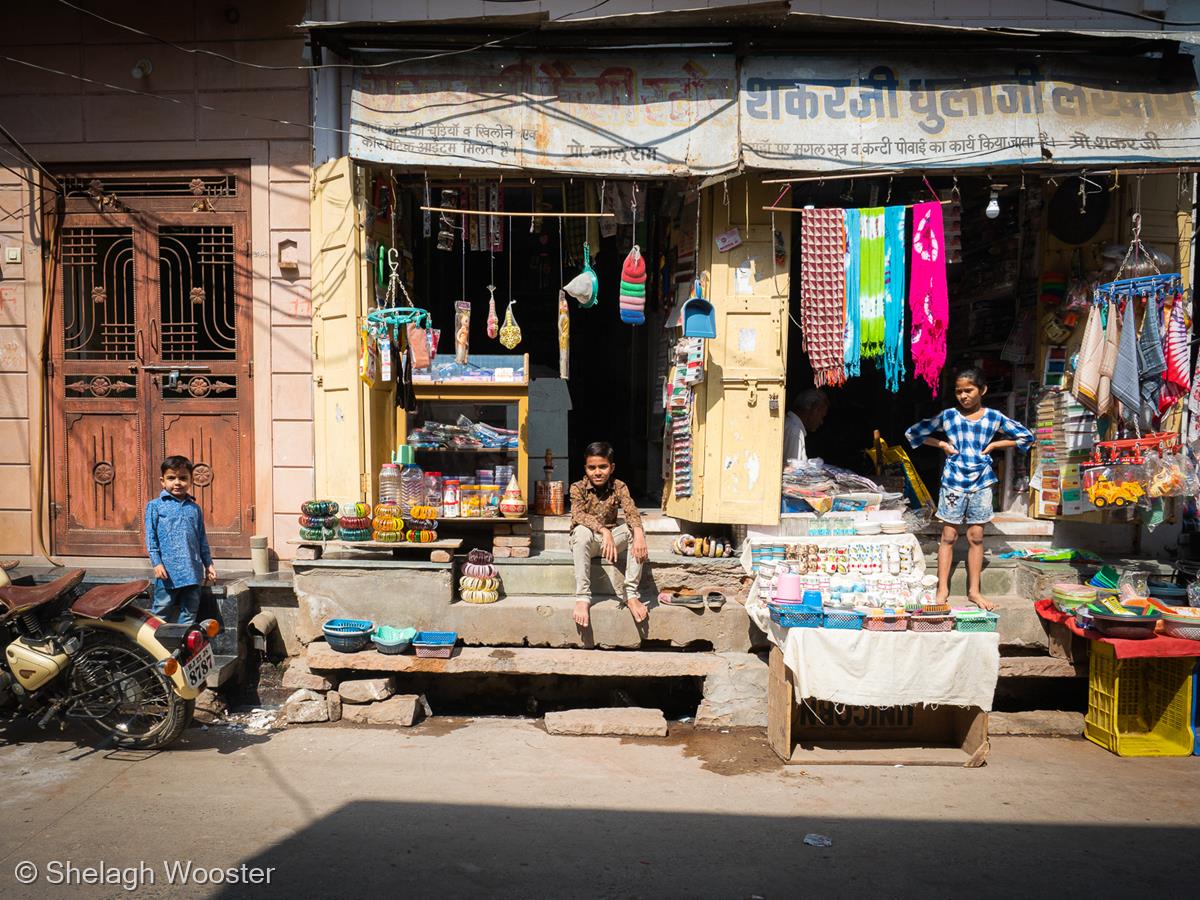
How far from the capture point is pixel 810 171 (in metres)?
6.10

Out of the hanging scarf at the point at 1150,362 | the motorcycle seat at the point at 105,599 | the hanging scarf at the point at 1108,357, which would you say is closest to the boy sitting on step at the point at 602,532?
the motorcycle seat at the point at 105,599

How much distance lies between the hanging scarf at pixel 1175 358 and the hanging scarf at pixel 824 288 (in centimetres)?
217

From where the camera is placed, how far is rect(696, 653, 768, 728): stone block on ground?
573 cm

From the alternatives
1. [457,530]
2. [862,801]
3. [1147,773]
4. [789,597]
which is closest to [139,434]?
[457,530]

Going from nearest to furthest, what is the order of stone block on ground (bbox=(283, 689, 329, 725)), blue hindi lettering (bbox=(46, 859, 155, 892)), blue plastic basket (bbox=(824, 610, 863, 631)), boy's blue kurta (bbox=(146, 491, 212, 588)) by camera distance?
blue hindi lettering (bbox=(46, 859, 155, 892)), blue plastic basket (bbox=(824, 610, 863, 631)), boy's blue kurta (bbox=(146, 491, 212, 588)), stone block on ground (bbox=(283, 689, 329, 725))

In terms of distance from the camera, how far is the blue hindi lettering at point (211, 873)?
3.57 meters

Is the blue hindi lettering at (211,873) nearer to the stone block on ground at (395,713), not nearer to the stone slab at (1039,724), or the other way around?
the stone block on ground at (395,713)

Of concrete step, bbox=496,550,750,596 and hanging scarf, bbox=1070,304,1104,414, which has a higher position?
hanging scarf, bbox=1070,304,1104,414

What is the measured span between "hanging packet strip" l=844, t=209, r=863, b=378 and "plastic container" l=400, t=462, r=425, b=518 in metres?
3.37

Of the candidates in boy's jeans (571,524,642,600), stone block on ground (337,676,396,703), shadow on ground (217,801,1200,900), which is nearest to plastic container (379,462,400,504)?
stone block on ground (337,676,396,703)

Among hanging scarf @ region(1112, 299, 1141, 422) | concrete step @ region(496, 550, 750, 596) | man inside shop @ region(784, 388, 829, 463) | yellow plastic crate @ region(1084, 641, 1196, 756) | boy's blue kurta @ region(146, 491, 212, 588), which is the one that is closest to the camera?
yellow plastic crate @ region(1084, 641, 1196, 756)

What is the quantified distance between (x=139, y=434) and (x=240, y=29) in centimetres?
342

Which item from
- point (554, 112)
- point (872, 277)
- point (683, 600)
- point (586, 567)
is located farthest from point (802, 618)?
point (554, 112)

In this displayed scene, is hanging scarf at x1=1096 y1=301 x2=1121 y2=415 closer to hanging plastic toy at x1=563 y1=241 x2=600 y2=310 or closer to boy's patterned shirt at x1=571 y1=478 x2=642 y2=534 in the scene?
boy's patterned shirt at x1=571 y1=478 x2=642 y2=534
